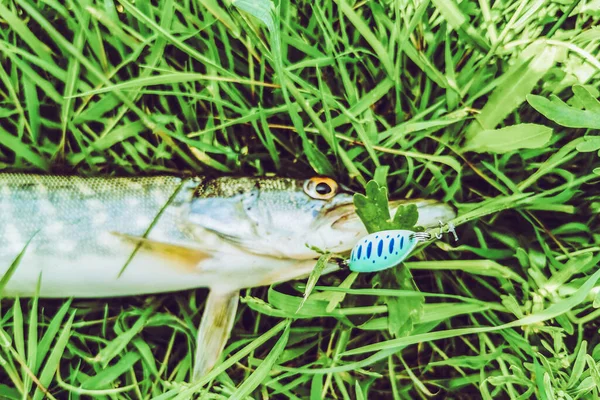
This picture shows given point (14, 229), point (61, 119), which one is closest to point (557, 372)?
point (14, 229)

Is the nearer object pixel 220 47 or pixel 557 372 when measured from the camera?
pixel 557 372

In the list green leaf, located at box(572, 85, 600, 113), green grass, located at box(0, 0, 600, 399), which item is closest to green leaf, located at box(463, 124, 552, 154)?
green grass, located at box(0, 0, 600, 399)

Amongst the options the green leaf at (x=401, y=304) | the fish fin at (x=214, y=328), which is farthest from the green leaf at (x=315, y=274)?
the fish fin at (x=214, y=328)

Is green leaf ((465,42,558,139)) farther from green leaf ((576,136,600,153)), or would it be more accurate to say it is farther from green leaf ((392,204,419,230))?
green leaf ((392,204,419,230))

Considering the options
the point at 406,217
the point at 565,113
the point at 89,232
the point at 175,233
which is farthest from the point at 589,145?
the point at 89,232

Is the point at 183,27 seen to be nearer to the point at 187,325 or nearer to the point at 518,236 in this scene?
the point at 187,325

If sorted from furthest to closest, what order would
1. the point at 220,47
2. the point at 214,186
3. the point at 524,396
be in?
the point at 220,47 → the point at 214,186 → the point at 524,396

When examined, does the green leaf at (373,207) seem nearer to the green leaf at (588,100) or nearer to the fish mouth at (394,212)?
the fish mouth at (394,212)
